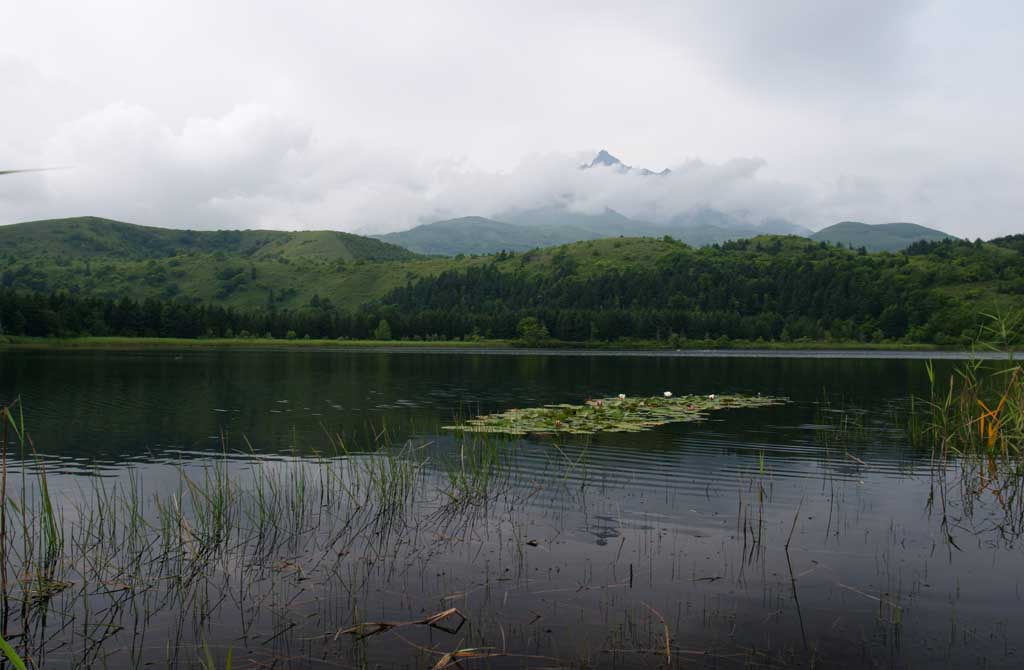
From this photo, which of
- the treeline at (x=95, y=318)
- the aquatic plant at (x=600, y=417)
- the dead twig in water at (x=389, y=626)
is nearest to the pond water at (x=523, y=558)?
the dead twig in water at (x=389, y=626)

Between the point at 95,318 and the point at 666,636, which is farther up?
the point at 95,318

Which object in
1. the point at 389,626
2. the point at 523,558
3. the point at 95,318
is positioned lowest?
the point at 523,558

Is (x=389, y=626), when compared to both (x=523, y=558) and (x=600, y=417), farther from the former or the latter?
(x=600, y=417)

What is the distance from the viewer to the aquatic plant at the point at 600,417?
34750 millimetres

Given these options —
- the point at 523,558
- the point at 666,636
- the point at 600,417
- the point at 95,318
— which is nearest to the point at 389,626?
the point at 666,636

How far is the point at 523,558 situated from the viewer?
1633cm

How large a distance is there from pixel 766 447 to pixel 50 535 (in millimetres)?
27691

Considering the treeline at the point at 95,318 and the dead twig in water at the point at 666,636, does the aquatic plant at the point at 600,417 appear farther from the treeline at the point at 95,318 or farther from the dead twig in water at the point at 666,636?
the treeline at the point at 95,318

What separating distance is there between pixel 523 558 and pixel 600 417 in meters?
22.3

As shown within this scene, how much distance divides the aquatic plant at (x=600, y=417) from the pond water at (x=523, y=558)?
2.20 metres

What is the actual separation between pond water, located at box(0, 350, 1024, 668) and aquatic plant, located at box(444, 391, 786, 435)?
2198 mm

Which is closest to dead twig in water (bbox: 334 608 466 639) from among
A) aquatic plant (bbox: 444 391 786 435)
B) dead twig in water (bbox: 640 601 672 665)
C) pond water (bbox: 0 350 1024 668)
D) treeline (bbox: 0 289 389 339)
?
pond water (bbox: 0 350 1024 668)

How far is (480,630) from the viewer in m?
12.3

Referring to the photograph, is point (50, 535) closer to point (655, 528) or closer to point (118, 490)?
point (118, 490)
